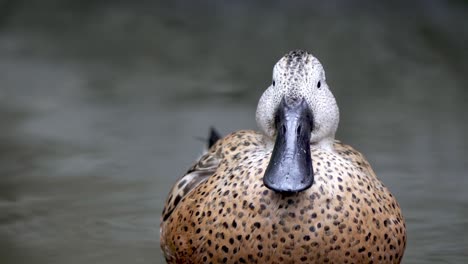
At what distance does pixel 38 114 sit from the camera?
7.18m

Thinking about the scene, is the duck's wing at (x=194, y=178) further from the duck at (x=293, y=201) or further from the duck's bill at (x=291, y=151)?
the duck's bill at (x=291, y=151)

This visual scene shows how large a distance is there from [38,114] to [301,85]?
11.5 feet

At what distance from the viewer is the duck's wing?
464 centimetres

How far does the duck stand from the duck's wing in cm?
23

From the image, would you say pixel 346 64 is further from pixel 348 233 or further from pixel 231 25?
pixel 348 233

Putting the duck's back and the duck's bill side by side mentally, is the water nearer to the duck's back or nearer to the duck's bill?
the duck's back

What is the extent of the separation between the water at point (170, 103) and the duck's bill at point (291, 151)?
4.72ft

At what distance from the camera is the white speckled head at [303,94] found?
4.09 meters

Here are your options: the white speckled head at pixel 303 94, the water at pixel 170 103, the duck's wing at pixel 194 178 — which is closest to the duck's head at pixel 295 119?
the white speckled head at pixel 303 94

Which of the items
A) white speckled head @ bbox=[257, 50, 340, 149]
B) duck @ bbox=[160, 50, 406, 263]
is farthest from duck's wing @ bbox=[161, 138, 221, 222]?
white speckled head @ bbox=[257, 50, 340, 149]

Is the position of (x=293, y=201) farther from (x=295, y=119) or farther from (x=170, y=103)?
(x=170, y=103)

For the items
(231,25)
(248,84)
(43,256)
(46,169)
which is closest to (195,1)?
(231,25)

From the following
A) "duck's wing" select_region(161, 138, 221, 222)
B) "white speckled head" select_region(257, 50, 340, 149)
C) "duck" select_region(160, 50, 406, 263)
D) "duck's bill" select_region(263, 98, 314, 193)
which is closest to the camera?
"duck's bill" select_region(263, 98, 314, 193)

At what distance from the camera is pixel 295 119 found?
3975 mm
